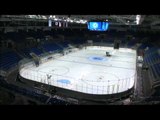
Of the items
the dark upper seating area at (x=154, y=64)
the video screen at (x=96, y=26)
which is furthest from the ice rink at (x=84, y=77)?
the video screen at (x=96, y=26)

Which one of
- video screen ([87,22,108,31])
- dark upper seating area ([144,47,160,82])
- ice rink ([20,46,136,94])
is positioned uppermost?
video screen ([87,22,108,31])

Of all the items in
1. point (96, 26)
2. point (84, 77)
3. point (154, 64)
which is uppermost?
point (96, 26)

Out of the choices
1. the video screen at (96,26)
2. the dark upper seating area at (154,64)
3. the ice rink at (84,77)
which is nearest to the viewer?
the video screen at (96,26)

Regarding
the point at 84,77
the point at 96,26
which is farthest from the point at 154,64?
the point at 96,26

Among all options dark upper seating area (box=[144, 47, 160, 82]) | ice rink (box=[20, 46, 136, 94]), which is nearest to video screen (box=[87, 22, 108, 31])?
ice rink (box=[20, 46, 136, 94])

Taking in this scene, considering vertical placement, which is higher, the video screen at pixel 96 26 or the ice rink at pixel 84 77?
the video screen at pixel 96 26

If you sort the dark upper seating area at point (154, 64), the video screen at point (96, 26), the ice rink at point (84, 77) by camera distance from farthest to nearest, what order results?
the dark upper seating area at point (154, 64) < the ice rink at point (84, 77) < the video screen at point (96, 26)

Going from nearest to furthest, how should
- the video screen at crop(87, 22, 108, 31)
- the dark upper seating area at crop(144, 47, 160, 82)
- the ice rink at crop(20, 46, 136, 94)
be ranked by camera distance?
the video screen at crop(87, 22, 108, 31) < the ice rink at crop(20, 46, 136, 94) < the dark upper seating area at crop(144, 47, 160, 82)

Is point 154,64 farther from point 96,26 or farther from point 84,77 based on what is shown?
point 96,26

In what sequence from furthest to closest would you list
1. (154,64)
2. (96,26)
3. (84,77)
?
1. (154,64)
2. (84,77)
3. (96,26)

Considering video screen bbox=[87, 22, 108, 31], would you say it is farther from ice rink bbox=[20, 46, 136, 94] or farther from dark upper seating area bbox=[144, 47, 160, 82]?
dark upper seating area bbox=[144, 47, 160, 82]

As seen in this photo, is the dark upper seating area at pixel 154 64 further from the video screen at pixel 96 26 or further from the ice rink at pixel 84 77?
the video screen at pixel 96 26
